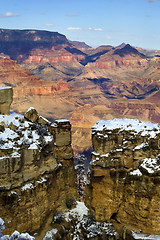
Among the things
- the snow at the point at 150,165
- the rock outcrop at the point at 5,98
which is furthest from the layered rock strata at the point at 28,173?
the snow at the point at 150,165

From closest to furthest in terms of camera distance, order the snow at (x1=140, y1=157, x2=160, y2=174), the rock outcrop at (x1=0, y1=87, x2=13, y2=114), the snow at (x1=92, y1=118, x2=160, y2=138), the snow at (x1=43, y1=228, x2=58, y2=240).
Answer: the snow at (x1=43, y1=228, x2=58, y2=240)
the rock outcrop at (x1=0, y1=87, x2=13, y2=114)
the snow at (x1=140, y1=157, x2=160, y2=174)
the snow at (x1=92, y1=118, x2=160, y2=138)

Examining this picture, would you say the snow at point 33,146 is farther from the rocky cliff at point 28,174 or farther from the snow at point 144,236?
the snow at point 144,236

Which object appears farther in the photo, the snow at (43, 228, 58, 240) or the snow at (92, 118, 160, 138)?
the snow at (92, 118, 160, 138)

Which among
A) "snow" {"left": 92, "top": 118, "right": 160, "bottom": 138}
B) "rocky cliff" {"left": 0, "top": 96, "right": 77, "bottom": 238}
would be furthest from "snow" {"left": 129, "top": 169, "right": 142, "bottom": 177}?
"rocky cliff" {"left": 0, "top": 96, "right": 77, "bottom": 238}

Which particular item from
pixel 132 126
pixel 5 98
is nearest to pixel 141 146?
pixel 132 126

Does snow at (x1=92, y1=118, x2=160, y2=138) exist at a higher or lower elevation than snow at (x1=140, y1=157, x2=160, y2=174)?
higher

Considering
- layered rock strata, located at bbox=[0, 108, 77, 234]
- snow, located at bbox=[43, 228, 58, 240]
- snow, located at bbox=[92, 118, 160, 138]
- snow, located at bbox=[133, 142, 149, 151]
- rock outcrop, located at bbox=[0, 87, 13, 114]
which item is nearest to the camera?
layered rock strata, located at bbox=[0, 108, 77, 234]

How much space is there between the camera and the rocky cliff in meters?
23.4

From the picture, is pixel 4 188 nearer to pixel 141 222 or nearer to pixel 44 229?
pixel 44 229

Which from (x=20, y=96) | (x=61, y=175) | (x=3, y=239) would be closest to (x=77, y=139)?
(x=20, y=96)

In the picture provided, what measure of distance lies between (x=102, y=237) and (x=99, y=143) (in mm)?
7461

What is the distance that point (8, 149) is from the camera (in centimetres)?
2333

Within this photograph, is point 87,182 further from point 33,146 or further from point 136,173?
point 33,146

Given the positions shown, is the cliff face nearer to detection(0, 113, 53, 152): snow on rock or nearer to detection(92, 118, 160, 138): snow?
detection(92, 118, 160, 138): snow
